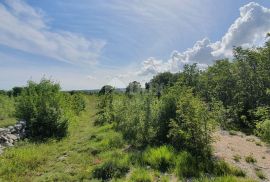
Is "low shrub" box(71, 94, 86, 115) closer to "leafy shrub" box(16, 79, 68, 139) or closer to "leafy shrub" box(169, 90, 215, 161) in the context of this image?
"leafy shrub" box(16, 79, 68, 139)

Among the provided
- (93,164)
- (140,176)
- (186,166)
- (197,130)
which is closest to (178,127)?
(197,130)

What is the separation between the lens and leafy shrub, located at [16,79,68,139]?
51.7 feet

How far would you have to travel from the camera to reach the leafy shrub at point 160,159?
9086 mm

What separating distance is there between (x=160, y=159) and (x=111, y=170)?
1638 mm

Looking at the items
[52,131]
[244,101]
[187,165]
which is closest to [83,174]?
[187,165]

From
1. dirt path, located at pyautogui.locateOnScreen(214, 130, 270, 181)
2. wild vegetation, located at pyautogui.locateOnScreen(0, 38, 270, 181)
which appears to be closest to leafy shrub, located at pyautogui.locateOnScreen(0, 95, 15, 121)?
wild vegetation, located at pyautogui.locateOnScreen(0, 38, 270, 181)

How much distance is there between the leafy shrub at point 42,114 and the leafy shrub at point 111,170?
7.36m

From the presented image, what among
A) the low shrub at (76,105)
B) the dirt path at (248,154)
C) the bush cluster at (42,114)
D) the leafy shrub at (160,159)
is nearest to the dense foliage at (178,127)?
the leafy shrub at (160,159)

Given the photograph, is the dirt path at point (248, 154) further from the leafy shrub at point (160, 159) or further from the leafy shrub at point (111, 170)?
the leafy shrub at point (111, 170)

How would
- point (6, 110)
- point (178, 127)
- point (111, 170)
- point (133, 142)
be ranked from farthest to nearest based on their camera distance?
point (6, 110) → point (133, 142) → point (178, 127) → point (111, 170)

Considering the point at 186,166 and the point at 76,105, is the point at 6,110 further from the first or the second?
the point at 186,166

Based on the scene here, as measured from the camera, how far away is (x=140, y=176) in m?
8.03

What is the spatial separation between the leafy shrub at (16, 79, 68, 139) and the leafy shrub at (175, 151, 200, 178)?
884 cm

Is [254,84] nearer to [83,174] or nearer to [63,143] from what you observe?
[63,143]
